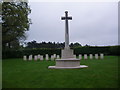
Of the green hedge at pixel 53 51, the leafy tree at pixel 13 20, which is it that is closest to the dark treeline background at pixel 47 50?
the green hedge at pixel 53 51

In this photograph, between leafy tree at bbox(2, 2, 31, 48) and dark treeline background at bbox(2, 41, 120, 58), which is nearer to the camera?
leafy tree at bbox(2, 2, 31, 48)

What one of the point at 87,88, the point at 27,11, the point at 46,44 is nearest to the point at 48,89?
the point at 87,88

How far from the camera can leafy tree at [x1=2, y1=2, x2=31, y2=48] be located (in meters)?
21.7

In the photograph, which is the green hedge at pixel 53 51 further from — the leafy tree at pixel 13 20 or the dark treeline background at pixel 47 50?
the leafy tree at pixel 13 20

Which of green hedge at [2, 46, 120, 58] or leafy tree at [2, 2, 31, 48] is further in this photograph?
green hedge at [2, 46, 120, 58]

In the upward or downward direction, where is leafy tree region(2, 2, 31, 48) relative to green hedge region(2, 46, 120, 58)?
upward

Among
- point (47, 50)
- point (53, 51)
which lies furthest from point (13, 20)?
point (53, 51)

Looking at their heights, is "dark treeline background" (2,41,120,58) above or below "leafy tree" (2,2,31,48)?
below

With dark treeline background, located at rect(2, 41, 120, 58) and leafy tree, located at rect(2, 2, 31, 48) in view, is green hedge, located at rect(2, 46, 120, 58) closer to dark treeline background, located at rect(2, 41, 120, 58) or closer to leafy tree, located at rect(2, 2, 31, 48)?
dark treeline background, located at rect(2, 41, 120, 58)

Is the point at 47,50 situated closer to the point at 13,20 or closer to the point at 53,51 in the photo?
the point at 53,51

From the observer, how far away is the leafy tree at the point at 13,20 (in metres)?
21.7

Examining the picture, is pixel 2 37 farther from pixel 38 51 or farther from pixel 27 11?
pixel 38 51

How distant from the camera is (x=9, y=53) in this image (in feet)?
88.4

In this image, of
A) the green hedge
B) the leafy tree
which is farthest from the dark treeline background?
the leafy tree
